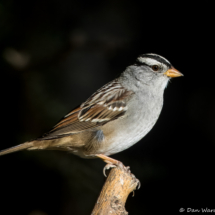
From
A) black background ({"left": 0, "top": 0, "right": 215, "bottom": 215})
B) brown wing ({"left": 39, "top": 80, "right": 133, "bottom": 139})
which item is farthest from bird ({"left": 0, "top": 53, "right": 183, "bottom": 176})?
black background ({"left": 0, "top": 0, "right": 215, "bottom": 215})

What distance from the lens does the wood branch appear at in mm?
1915

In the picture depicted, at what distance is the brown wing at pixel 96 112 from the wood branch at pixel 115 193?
1.48 feet

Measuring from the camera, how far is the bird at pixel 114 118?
2361 millimetres

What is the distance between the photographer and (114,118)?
242 centimetres

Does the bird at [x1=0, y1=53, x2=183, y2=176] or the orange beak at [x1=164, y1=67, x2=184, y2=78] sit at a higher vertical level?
the orange beak at [x1=164, y1=67, x2=184, y2=78]

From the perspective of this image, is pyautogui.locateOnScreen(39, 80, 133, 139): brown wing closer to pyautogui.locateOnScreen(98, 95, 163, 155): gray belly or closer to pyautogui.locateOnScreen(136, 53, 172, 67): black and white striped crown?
pyautogui.locateOnScreen(98, 95, 163, 155): gray belly

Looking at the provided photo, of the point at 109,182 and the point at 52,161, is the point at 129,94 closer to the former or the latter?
the point at 109,182

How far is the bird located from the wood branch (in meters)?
0.31

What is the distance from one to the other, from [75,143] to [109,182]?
50 centimetres

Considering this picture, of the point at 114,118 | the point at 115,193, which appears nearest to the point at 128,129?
the point at 114,118

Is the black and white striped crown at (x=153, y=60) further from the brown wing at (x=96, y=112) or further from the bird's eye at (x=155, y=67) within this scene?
the brown wing at (x=96, y=112)

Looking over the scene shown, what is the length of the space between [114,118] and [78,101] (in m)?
0.98

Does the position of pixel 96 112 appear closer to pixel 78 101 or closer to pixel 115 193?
pixel 115 193

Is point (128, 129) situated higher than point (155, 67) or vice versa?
point (155, 67)
